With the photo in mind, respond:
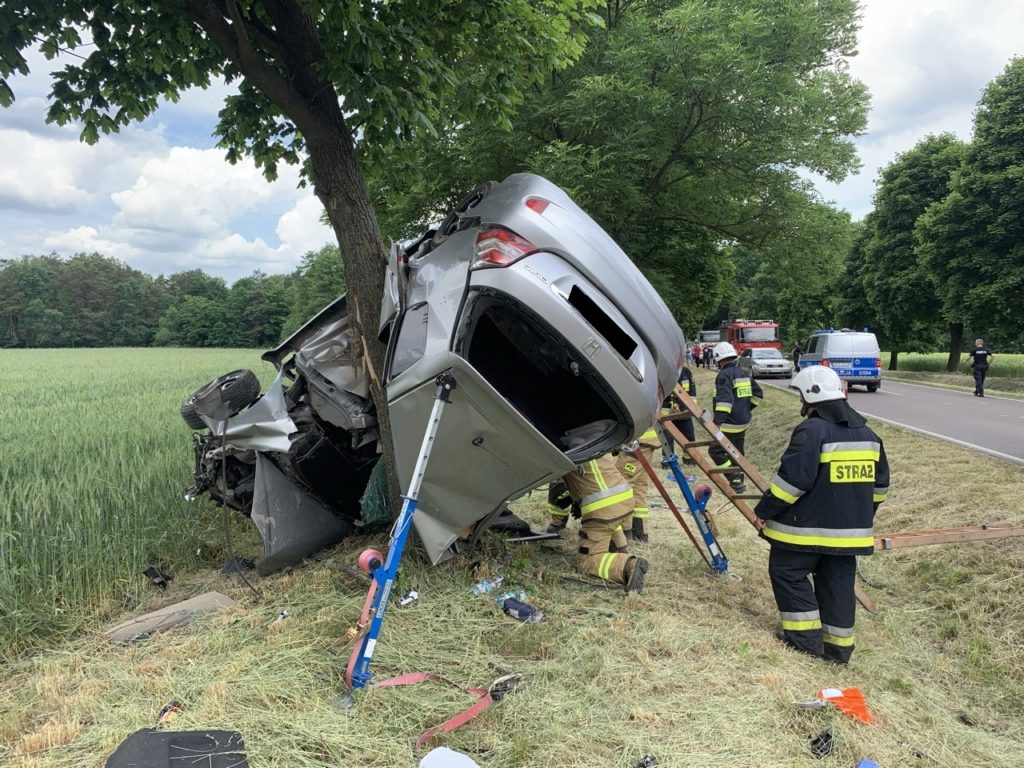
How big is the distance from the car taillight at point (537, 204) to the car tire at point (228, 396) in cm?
225

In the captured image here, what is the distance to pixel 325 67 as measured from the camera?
13.1ft

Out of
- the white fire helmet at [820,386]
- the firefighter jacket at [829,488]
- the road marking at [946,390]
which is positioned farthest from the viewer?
the road marking at [946,390]

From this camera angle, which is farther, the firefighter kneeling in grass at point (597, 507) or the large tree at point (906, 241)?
the large tree at point (906, 241)

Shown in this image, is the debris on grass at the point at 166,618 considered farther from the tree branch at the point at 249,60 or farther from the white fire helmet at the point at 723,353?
the white fire helmet at the point at 723,353

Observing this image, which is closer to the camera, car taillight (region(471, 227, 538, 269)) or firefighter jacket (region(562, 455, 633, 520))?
car taillight (region(471, 227, 538, 269))

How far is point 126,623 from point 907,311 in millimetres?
31503

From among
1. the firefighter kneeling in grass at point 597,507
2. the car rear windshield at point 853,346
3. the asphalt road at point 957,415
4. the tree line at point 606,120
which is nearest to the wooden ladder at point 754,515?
the firefighter kneeling in grass at point 597,507

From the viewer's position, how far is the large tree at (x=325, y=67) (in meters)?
3.85

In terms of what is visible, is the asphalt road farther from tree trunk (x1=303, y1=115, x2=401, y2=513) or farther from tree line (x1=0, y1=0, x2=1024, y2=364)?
tree trunk (x1=303, y1=115, x2=401, y2=513)

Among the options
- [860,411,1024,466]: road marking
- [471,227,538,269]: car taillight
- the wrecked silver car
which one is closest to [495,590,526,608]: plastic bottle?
the wrecked silver car

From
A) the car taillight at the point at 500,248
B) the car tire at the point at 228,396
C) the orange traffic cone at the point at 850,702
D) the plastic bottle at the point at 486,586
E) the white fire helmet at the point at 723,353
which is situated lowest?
the orange traffic cone at the point at 850,702

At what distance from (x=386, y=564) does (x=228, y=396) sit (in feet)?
7.15

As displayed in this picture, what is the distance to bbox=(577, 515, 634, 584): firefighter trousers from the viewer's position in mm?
3715

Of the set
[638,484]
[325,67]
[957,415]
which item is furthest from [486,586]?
[957,415]
